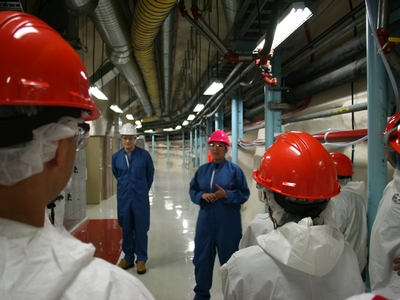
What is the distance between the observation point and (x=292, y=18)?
1.86 metres

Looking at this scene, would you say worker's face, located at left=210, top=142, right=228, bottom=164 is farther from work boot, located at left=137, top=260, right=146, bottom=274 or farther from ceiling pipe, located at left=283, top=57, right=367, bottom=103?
work boot, located at left=137, top=260, right=146, bottom=274

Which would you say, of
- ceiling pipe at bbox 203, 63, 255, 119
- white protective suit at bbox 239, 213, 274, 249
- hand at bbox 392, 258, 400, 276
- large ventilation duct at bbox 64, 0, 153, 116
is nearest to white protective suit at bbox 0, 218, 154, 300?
white protective suit at bbox 239, 213, 274, 249

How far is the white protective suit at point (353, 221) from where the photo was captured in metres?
1.89

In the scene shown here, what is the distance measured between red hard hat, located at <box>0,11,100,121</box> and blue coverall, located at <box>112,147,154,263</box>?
2.41 meters

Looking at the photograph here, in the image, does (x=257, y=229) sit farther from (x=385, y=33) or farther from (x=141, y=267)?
(x=141, y=267)

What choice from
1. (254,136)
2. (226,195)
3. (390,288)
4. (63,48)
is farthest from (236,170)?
(254,136)

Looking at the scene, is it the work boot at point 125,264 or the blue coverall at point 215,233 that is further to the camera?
the work boot at point 125,264

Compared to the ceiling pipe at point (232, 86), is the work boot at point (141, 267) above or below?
below

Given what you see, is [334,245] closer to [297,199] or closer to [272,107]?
[297,199]

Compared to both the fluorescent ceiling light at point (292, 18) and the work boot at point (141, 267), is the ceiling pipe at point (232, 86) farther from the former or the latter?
the work boot at point (141, 267)

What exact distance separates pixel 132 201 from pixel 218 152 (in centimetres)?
116

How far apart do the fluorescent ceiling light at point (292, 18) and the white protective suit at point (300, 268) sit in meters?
1.51

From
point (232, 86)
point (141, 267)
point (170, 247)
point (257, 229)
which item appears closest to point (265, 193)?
point (257, 229)

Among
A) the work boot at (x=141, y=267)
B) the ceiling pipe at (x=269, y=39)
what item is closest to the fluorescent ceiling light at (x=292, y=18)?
the ceiling pipe at (x=269, y=39)
